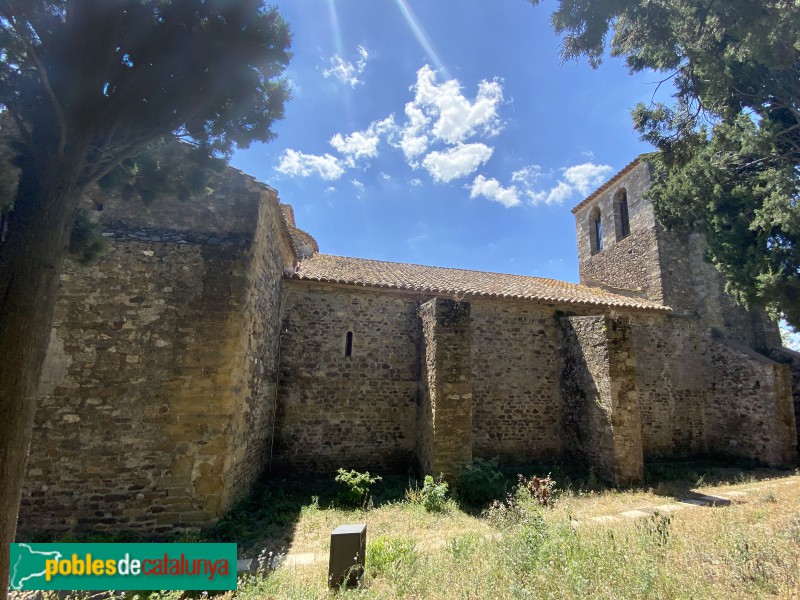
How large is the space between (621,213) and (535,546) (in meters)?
14.6

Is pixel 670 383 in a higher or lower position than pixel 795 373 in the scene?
lower

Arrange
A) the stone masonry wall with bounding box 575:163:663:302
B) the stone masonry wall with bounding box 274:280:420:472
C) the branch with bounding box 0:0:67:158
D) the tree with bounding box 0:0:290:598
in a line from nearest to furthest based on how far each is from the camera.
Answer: the tree with bounding box 0:0:290:598 < the branch with bounding box 0:0:67:158 < the stone masonry wall with bounding box 274:280:420:472 < the stone masonry wall with bounding box 575:163:663:302

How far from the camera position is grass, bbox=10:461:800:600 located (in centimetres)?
361

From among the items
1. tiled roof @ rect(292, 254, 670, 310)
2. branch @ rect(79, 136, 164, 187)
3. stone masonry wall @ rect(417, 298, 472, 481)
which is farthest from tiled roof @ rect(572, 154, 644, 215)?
branch @ rect(79, 136, 164, 187)

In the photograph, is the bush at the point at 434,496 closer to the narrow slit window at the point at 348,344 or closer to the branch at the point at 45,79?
the narrow slit window at the point at 348,344

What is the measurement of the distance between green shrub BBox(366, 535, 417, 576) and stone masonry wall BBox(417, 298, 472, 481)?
2.90 meters

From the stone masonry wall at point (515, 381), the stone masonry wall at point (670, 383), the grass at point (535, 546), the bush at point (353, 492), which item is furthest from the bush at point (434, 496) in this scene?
the stone masonry wall at point (670, 383)

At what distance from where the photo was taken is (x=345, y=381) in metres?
9.60

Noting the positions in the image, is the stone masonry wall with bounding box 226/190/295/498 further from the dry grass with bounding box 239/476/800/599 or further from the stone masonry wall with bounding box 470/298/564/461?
the stone masonry wall with bounding box 470/298/564/461

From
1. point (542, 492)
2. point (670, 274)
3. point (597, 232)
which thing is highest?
point (597, 232)

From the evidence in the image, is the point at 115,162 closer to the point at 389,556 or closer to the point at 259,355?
the point at 259,355

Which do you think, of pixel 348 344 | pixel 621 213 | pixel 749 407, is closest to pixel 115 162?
pixel 348 344

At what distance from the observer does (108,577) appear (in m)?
4.08

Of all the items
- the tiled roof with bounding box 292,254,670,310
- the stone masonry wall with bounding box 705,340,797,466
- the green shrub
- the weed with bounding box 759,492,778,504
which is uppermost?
the tiled roof with bounding box 292,254,670,310
